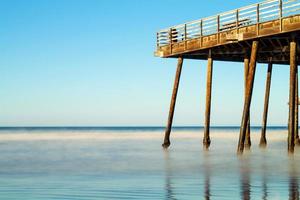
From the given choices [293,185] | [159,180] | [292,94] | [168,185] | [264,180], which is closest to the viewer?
[293,185]

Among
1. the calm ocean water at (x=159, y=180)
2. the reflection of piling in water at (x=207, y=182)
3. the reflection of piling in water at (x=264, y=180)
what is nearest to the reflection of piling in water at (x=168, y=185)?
the calm ocean water at (x=159, y=180)

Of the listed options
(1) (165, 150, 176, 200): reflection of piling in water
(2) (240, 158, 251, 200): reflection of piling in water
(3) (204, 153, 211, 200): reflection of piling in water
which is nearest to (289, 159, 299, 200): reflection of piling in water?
(2) (240, 158, 251, 200): reflection of piling in water

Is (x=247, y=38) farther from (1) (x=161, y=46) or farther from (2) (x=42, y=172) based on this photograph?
(2) (x=42, y=172)

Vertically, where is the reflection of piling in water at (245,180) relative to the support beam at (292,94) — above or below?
below

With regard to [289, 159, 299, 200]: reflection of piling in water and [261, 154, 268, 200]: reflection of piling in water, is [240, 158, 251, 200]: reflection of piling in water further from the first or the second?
[289, 159, 299, 200]: reflection of piling in water

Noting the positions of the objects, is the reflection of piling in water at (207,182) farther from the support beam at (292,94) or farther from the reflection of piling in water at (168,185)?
the support beam at (292,94)

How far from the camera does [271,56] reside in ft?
96.5

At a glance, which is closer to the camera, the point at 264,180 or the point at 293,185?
the point at 293,185

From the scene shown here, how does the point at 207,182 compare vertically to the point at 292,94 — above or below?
below

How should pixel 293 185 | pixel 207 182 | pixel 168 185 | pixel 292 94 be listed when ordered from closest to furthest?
pixel 293 185 < pixel 168 185 < pixel 207 182 < pixel 292 94

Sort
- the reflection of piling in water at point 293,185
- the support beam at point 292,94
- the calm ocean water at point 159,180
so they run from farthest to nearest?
1. the support beam at point 292,94
2. the calm ocean water at point 159,180
3. the reflection of piling in water at point 293,185

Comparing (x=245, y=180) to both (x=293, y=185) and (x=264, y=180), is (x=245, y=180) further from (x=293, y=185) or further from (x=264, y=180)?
(x=293, y=185)

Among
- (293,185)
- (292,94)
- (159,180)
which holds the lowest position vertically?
(159,180)

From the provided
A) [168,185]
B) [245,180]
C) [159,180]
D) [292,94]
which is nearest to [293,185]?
[245,180]
